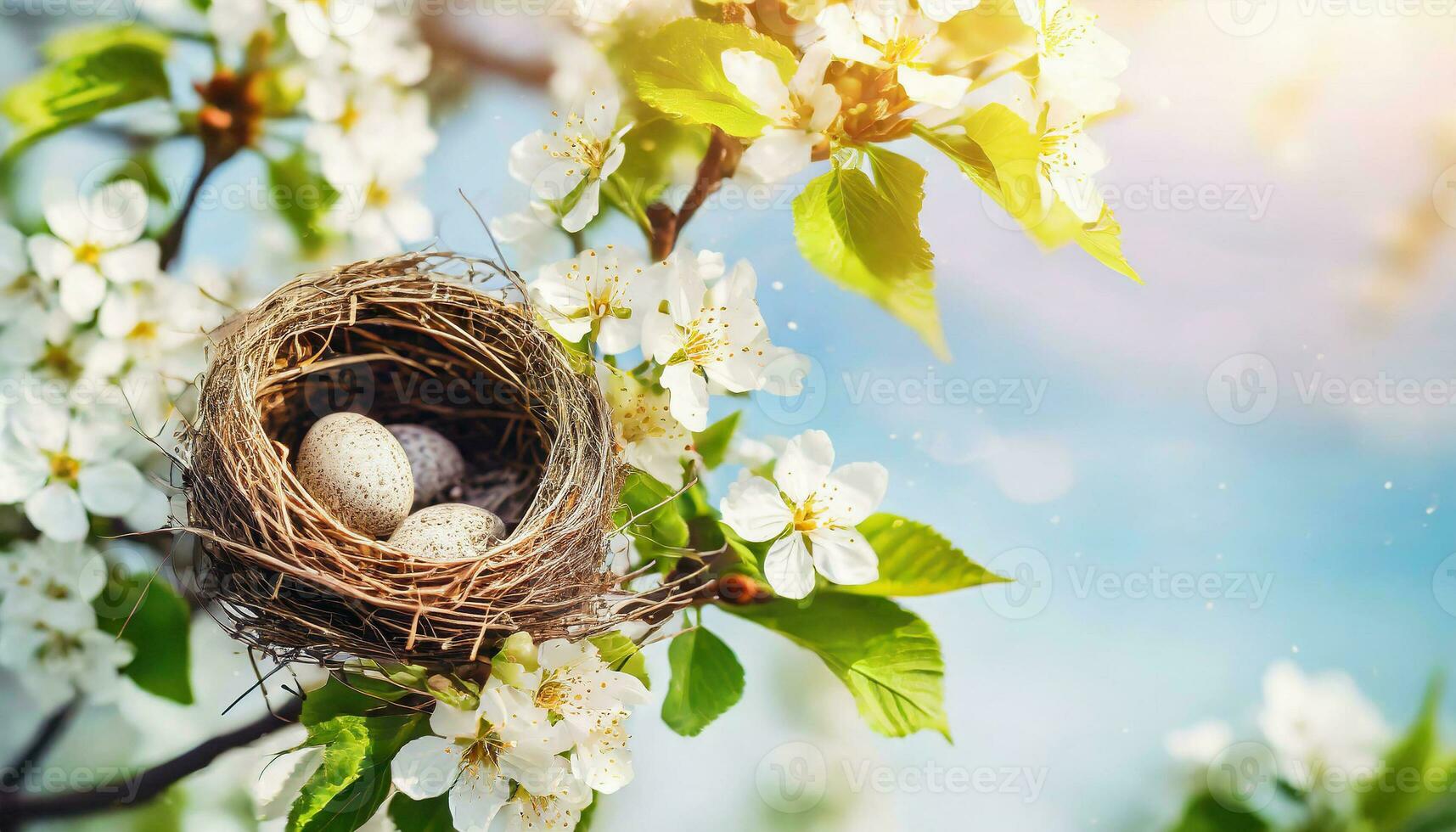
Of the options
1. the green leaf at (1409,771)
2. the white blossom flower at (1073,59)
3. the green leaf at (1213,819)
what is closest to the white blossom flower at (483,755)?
the white blossom flower at (1073,59)

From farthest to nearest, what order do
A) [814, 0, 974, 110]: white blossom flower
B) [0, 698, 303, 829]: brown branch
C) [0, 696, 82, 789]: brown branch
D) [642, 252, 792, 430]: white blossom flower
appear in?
[0, 696, 82, 789]: brown branch, [0, 698, 303, 829]: brown branch, [642, 252, 792, 430]: white blossom flower, [814, 0, 974, 110]: white blossom flower

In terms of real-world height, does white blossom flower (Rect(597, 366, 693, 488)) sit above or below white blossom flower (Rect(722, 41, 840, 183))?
below

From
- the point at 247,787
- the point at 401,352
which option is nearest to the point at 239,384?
the point at 401,352

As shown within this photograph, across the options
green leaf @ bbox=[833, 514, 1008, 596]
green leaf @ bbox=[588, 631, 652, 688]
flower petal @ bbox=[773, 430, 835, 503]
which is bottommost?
green leaf @ bbox=[588, 631, 652, 688]

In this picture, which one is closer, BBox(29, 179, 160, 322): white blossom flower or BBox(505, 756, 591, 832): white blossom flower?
BBox(505, 756, 591, 832): white blossom flower

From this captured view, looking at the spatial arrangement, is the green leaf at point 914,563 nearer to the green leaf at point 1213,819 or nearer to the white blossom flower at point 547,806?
the white blossom flower at point 547,806

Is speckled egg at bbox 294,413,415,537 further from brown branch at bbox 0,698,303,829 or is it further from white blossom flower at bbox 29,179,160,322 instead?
white blossom flower at bbox 29,179,160,322

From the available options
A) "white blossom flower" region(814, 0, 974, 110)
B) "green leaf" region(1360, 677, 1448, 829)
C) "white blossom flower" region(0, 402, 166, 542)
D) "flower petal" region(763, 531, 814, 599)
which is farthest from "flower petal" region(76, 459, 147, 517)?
"green leaf" region(1360, 677, 1448, 829)

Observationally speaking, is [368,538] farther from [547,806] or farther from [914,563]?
[914,563]

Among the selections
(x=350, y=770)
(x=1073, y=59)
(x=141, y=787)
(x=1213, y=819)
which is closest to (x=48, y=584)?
(x=141, y=787)
